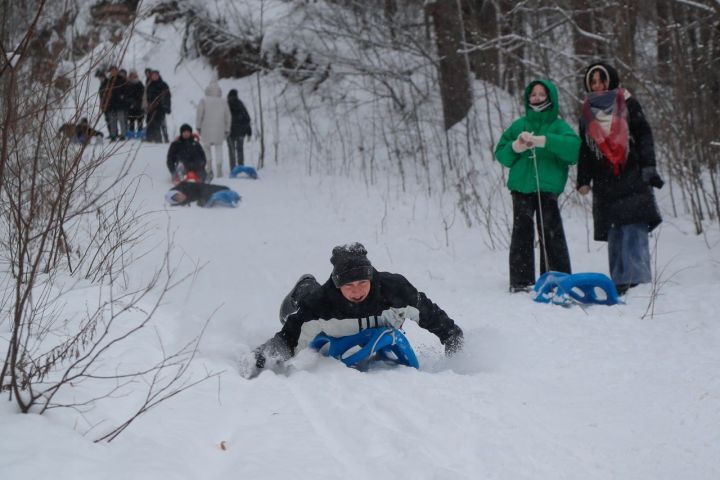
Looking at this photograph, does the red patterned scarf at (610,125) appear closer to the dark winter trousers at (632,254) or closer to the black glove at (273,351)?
the dark winter trousers at (632,254)

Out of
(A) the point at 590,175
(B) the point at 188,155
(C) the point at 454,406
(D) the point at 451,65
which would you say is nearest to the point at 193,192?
(B) the point at 188,155

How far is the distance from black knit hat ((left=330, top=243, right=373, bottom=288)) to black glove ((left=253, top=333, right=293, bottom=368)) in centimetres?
49

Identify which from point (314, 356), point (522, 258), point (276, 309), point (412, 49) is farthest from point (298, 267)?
point (412, 49)

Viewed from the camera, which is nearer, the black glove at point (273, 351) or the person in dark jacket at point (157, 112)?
the black glove at point (273, 351)

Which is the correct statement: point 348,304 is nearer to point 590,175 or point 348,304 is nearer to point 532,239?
point 532,239

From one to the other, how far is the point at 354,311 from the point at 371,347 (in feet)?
0.90

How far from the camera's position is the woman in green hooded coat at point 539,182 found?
5.84 meters

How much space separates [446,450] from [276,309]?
3.41m

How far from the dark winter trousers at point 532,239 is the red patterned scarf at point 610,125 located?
537 mm

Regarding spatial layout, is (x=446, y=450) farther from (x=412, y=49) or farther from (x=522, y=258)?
(x=412, y=49)

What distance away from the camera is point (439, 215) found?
10156 millimetres

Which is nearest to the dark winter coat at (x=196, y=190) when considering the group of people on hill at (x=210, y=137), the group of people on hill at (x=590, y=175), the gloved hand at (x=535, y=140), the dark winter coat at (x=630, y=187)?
the group of people on hill at (x=210, y=137)

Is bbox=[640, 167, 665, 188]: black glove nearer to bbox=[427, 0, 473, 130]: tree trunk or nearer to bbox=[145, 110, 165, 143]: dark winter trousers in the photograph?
bbox=[427, 0, 473, 130]: tree trunk

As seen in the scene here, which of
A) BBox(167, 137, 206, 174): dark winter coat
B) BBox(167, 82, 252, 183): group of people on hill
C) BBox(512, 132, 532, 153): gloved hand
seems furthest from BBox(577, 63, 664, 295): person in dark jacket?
BBox(167, 137, 206, 174): dark winter coat
